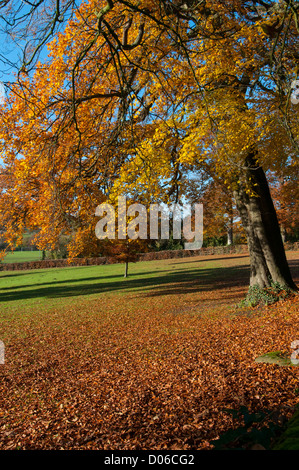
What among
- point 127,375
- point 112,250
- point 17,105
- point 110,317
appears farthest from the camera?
point 112,250

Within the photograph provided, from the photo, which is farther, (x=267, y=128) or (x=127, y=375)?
(x=267, y=128)

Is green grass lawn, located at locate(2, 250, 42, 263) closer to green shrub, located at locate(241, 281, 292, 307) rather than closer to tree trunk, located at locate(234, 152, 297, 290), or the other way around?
green shrub, located at locate(241, 281, 292, 307)

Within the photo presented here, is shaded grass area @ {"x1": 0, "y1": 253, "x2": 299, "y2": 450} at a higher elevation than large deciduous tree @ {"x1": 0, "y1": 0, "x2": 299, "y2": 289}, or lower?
lower

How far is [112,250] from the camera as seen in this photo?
23172mm

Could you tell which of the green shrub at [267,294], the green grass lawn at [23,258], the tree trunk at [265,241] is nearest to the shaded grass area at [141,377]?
the green shrub at [267,294]

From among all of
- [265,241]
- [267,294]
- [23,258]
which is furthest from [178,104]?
[23,258]

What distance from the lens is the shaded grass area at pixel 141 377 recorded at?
3574 mm

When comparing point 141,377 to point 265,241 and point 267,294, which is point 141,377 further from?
point 265,241

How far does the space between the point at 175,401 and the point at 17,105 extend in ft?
27.7

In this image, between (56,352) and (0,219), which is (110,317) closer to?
(56,352)

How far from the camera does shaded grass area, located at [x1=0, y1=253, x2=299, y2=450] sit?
3.57m

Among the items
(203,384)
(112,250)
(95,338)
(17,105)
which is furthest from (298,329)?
(112,250)

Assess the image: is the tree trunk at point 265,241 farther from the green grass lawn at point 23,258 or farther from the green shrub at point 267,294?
the green grass lawn at point 23,258

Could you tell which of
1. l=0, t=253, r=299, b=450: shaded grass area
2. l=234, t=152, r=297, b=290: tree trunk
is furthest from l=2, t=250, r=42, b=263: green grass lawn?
l=234, t=152, r=297, b=290: tree trunk
